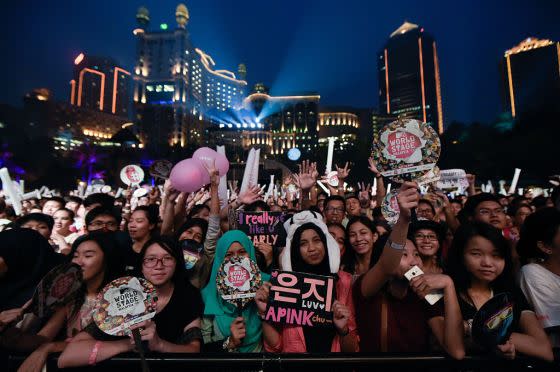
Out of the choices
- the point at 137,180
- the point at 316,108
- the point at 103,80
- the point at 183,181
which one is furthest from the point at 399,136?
the point at 103,80

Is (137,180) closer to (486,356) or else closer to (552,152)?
(486,356)

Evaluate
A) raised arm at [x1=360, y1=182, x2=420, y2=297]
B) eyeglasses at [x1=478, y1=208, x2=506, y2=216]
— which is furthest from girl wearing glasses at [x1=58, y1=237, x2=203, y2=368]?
eyeglasses at [x1=478, y1=208, x2=506, y2=216]

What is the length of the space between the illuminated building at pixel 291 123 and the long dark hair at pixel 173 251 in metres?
98.2

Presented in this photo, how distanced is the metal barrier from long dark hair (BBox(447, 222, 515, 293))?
1.91ft

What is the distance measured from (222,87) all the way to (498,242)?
529 feet

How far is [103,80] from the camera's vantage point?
167m

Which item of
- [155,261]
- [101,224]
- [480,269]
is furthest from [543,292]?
[101,224]

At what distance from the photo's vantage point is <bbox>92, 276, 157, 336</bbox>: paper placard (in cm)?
185

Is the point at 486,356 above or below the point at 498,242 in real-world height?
below

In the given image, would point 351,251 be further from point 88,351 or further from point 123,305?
point 88,351

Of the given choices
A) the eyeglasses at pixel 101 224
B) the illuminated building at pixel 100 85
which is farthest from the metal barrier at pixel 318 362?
the illuminated building at pixel 100 85

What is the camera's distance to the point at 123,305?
1896 millimetres

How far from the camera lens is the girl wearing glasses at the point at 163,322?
1989mm

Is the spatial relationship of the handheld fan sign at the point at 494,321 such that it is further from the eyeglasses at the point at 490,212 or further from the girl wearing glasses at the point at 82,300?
the eyeglasses at the point at 490,212
